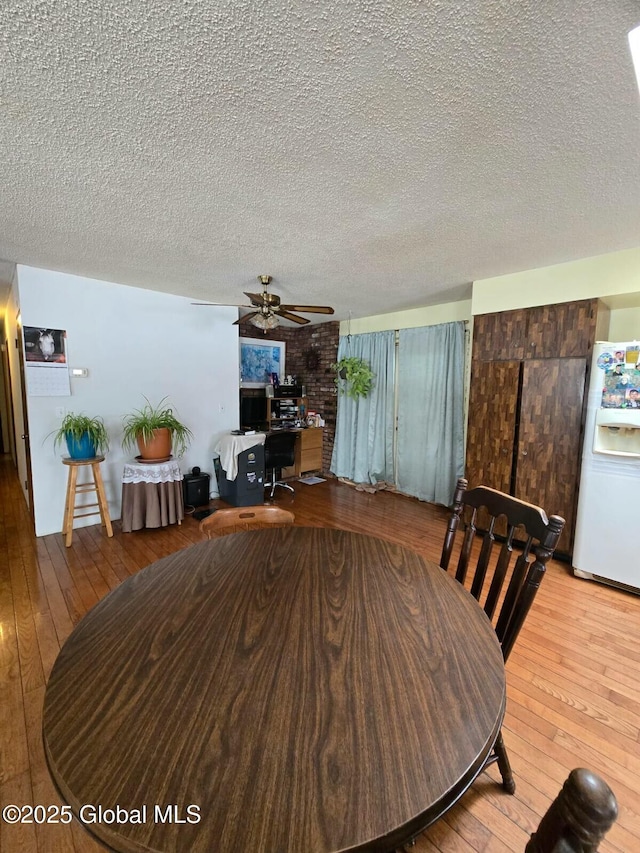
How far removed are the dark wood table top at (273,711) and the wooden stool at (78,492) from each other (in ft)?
8.08

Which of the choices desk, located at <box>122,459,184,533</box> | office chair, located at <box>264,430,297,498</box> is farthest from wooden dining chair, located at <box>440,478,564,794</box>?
office chair, located at <box>264,430,297,498</box>

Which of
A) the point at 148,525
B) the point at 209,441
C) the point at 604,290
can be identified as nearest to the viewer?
the point at 604,290

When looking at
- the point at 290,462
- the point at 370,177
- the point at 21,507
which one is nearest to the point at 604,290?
the point at 370,177

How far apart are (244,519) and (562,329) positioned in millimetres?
2799

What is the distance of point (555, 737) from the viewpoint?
1438mm

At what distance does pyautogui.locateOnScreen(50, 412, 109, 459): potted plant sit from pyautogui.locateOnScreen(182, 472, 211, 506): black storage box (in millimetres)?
922

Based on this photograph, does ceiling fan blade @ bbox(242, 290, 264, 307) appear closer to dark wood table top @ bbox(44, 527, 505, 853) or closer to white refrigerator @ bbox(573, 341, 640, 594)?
dark wood table top @ bbox(44, 527, 505, 853)

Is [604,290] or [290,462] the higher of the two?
[604,290]

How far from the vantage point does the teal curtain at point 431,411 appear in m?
3.96

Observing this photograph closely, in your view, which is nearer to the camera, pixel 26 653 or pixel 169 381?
pixel 26 653

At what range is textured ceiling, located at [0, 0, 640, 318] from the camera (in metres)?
1.02

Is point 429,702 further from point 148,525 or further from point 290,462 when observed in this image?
point 290,462

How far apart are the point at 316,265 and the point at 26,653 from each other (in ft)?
10.3

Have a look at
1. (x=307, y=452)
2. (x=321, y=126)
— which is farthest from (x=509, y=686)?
(x=307, y=452)
